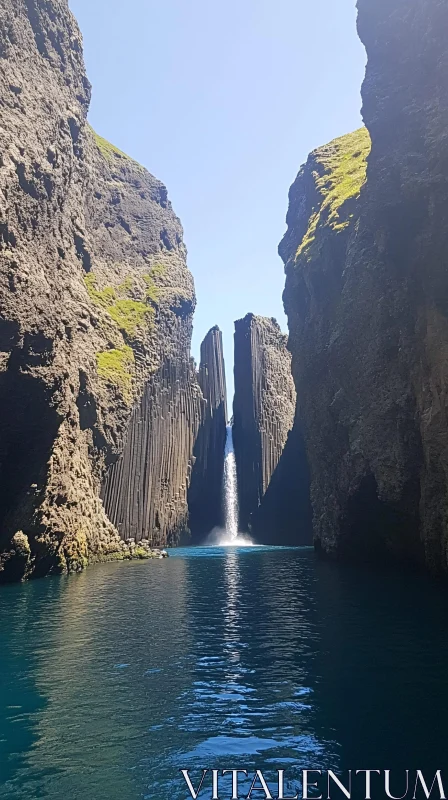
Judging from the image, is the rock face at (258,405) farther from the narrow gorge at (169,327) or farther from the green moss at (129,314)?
the green moss at (129,314)

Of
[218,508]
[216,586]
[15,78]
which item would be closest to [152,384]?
[218,508]

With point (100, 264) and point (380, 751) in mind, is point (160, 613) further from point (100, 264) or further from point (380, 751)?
point (100, 264)

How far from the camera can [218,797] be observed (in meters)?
6.86

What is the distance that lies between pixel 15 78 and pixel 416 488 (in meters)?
31.9

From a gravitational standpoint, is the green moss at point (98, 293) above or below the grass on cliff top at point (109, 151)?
below

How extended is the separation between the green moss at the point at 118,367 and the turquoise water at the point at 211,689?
112ft

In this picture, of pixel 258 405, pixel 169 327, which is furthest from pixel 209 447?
pixel 169 327

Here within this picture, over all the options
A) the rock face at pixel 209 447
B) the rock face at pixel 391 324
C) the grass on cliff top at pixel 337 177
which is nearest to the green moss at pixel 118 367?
the rock face at pixel 391 324

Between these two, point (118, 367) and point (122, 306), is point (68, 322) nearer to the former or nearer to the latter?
point (118, 367)

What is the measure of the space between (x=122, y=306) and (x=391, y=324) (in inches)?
1493

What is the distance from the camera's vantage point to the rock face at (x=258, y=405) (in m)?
78.8

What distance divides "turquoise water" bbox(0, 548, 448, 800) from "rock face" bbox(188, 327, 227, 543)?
55.7 metres

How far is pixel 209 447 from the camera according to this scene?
263 feet

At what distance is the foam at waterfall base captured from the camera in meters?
78.0
